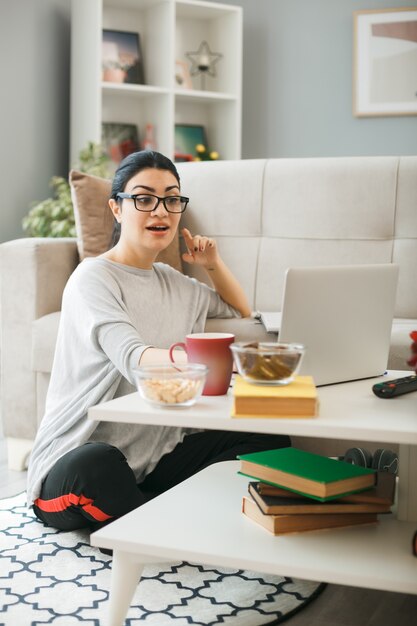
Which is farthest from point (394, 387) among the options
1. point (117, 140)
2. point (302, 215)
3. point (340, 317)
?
point (117, 140)

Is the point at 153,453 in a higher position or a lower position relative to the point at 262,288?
lower

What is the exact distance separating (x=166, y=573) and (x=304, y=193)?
143 centimetres

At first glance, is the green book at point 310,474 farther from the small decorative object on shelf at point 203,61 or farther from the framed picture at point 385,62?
the small decorative object on shelf at point 203,61

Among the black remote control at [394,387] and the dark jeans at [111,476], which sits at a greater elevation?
the black remote control at [394,387]

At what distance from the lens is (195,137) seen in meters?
4.68

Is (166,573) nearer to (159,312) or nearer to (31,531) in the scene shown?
(31,531)

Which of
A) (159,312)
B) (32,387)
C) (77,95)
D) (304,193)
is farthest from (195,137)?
(159,312)

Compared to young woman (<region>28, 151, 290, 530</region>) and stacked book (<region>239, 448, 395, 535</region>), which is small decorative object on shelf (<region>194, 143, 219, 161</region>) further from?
stacked book (<region>239, 448, 395, 535</region>)

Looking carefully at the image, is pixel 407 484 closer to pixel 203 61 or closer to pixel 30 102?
pixel 30 102

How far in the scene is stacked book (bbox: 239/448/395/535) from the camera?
1306mm

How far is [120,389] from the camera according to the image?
182cm

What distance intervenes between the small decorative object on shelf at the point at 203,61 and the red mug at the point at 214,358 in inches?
141

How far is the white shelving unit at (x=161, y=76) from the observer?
13.7ft

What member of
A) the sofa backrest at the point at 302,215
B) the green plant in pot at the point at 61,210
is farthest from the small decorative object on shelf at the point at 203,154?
the sofa backrest at the point at 302,215
